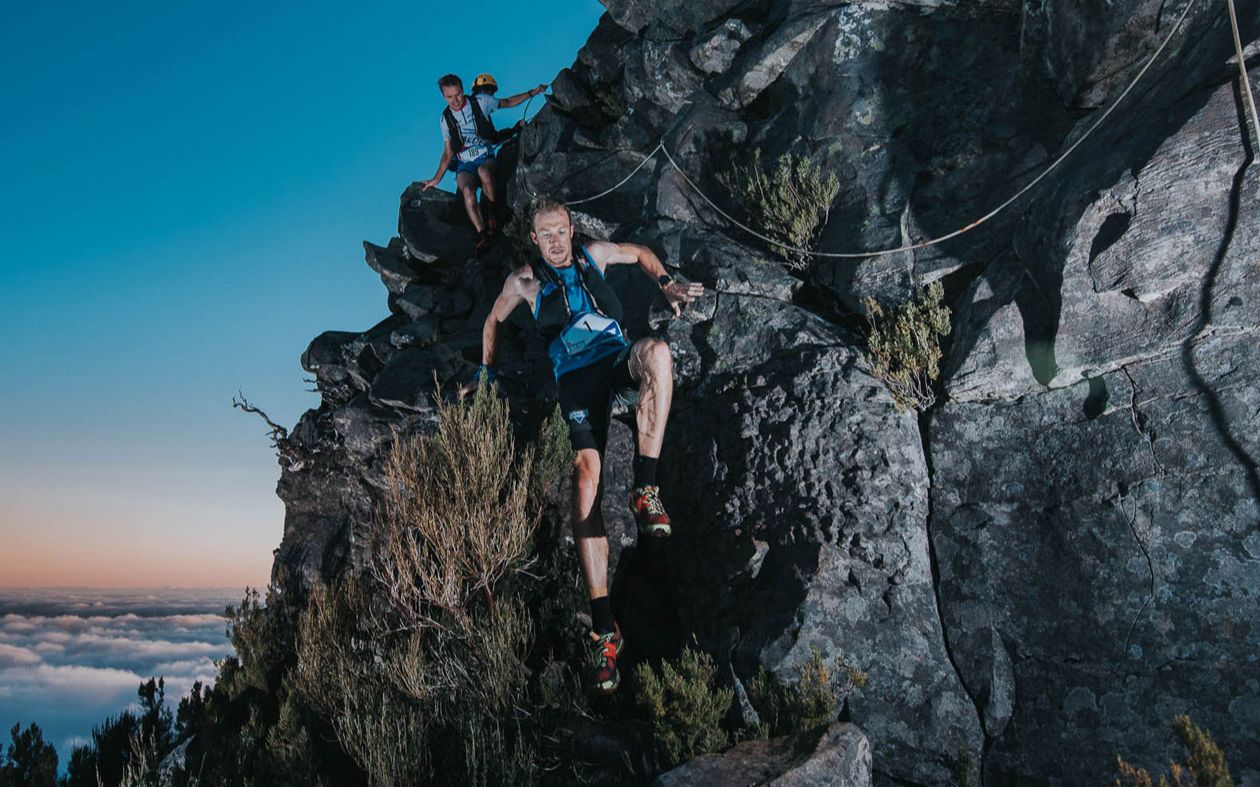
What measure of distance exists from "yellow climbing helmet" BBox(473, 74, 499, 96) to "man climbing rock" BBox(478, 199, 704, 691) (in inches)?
282

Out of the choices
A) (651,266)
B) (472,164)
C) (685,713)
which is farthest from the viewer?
(472,164)

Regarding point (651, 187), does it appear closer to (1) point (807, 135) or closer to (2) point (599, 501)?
(1) point (807, 135)

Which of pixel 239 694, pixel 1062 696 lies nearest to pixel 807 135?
pixel 1062 696

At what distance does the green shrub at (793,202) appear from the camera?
717 cm

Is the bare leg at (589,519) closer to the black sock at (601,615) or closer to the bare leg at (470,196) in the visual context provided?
the black sock at (601,615)

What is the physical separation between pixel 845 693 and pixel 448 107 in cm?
1113

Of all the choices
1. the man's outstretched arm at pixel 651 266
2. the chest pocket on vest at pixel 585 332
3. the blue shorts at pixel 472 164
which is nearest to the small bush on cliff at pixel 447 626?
the chest pocket on vest at pixel 585 332

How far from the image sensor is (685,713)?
4148 mm

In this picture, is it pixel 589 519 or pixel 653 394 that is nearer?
pixel 653 394

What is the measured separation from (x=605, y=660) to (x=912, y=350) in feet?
10.8

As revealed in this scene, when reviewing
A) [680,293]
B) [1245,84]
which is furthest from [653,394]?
[1245,84]

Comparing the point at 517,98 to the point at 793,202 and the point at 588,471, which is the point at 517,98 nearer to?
the point at 793,202

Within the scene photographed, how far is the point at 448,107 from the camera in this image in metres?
11.9

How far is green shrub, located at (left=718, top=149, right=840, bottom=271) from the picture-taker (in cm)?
717
